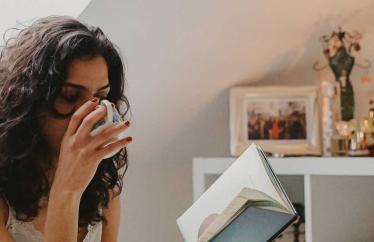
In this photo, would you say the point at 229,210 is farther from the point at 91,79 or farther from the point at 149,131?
the point at 149,131

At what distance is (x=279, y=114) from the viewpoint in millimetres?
2107

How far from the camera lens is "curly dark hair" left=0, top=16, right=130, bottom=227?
1.13m

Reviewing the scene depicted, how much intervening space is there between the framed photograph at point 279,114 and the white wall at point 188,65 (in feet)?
0.27

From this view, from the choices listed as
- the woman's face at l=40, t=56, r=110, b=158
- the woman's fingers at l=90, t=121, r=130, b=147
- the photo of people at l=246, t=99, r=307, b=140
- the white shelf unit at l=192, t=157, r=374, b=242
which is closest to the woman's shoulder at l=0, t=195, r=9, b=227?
the woman's face at l=40, t=56, r=110, b=158

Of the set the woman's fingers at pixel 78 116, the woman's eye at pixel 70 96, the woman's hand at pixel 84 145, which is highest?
the woman's eye at pixel 70 96

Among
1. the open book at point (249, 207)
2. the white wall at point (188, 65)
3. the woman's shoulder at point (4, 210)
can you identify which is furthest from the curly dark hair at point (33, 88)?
the white wall at point (188, 65)

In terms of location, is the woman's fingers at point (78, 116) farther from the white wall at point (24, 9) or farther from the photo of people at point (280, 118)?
the photo of people at point (280, 118)

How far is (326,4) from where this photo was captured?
2029 millimetres

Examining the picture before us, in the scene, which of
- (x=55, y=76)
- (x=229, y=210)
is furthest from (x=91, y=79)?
(x=229, y=210)

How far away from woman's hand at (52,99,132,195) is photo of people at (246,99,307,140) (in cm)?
110

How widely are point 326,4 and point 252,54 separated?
0.27m

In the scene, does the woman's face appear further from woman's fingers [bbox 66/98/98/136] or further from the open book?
the open book

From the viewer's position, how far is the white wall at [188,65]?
180 centimetres

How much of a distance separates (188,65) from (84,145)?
984 mm
